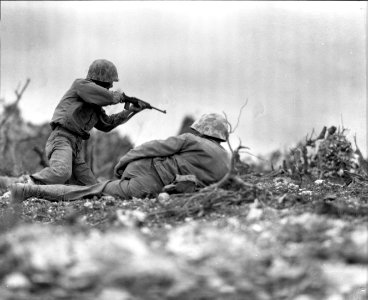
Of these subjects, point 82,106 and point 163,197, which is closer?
point 163,197

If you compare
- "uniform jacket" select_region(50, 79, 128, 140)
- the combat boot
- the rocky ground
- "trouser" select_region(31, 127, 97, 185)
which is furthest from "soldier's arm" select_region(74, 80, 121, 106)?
the rocky ground

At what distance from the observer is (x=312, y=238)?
6.21m

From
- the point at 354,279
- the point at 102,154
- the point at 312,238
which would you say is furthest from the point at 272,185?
the point at 102,154

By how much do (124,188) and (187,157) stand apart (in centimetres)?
83

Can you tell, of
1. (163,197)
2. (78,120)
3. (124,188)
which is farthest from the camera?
(78,120)

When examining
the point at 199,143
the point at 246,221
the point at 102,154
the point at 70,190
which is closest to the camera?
the point at 246,221

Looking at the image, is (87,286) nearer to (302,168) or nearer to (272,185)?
(272,185)

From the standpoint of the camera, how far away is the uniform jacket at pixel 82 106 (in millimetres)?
10977

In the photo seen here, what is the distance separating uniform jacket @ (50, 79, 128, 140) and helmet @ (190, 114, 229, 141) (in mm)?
1748

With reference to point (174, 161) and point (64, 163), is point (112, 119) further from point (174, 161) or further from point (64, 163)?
point (174, 161)

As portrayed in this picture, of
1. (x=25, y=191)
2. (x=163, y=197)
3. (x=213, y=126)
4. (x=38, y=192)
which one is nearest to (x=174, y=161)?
(x=213, y=126)

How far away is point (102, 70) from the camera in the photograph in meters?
11.3

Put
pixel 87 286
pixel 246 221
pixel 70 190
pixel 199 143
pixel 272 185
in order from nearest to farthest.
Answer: pixel 87 286 → pixel 246 221 → pixel 199 143 → pixel 70 190 → pixel 272 185

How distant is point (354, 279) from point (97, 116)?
21.5ft
